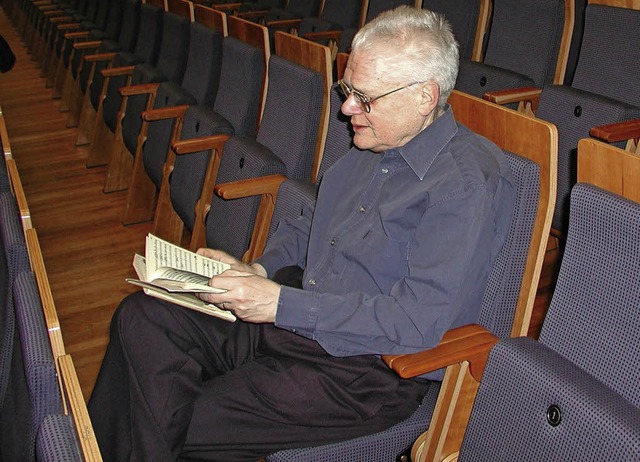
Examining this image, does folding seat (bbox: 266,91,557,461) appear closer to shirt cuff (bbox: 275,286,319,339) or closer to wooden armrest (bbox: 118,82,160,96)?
shirt cuff (bbox: 275,286,319,339)

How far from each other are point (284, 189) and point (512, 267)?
39 centimetres

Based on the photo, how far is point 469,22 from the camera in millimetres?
1744

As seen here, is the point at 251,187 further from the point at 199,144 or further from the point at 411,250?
the point at 411,250

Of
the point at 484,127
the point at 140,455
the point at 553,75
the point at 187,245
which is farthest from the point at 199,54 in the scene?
the point at 140,455

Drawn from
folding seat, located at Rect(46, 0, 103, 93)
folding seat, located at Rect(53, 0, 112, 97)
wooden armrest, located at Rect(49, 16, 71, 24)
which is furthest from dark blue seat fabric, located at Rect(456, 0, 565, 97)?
wooden armrest, located at Rect(49, 16, 71, 24)

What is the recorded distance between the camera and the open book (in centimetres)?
72

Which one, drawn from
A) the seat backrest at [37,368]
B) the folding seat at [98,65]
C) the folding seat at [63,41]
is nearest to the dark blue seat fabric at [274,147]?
the seat backrest at [37,368]

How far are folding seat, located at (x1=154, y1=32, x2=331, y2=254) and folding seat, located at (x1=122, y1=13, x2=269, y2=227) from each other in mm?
72

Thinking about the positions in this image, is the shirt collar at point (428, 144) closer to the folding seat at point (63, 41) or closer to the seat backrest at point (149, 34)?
the seat backrest at point (149, 34)

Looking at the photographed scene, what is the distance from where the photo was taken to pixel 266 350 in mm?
808

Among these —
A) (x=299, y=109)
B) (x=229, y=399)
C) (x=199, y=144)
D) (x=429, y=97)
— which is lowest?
(x=229, y=399)

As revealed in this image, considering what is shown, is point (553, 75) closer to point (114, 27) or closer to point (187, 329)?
point (187, 329)

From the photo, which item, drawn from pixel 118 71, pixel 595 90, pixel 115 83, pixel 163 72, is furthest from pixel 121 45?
pixel 595 90

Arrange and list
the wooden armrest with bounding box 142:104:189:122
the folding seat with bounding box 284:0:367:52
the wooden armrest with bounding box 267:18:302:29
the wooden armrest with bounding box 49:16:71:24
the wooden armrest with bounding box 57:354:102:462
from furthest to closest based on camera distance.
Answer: the wooden armrest with bounding box 49:16:71:24 → the wooden armrest with bounding box 267:18:302:29 → the folding seat with bounding box 284:0:367:52 → the wooden armrest with bounding box 142:104:189:122 → the wooden armrest with bounding box 57:354:102:462
